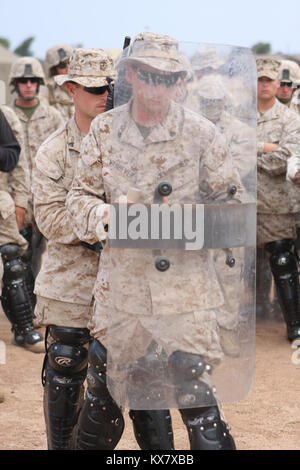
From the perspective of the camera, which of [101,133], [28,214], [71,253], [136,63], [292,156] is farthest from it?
[28,214]

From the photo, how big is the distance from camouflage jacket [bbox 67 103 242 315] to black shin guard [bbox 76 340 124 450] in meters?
0.34

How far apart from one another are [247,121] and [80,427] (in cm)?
149

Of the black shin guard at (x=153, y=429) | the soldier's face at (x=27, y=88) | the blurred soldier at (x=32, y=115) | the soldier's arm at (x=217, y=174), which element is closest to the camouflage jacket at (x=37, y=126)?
the blurred soldier at (x=32, y=115)

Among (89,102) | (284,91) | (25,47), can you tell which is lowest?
(25,47)

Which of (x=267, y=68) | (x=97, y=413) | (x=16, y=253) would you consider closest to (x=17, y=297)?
(x=16, y=253)

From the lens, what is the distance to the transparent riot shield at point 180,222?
3.13 meters

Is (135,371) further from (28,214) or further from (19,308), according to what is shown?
(28,214)

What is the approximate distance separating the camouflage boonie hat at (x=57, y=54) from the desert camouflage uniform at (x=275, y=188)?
375cm

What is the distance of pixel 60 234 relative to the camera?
3.97 meters

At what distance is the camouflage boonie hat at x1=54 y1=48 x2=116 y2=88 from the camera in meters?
4.06

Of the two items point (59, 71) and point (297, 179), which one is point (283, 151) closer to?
point (297, 179)

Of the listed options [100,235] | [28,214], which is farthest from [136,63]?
[28,214]

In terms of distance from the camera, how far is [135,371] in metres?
3.23

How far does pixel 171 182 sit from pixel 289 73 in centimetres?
612
